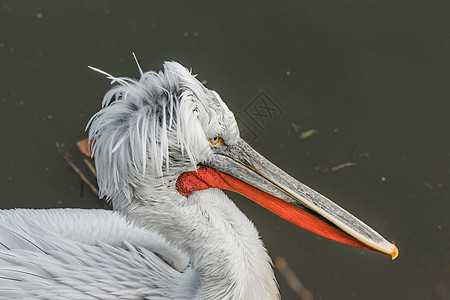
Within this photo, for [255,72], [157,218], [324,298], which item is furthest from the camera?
[255,72]

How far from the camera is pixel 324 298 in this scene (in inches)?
110

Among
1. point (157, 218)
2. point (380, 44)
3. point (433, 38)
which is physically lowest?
point (157, 218)

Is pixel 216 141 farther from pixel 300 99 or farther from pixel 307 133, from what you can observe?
pixel 300 99

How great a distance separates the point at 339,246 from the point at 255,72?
4.99ft

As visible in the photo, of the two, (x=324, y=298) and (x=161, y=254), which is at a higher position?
(x=324, y=298)

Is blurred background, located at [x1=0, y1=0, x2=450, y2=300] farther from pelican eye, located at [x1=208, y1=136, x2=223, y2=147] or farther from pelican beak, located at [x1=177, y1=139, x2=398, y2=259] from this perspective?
pelican eye, located at [x1=208, y1=136, x2=223, y2=147]

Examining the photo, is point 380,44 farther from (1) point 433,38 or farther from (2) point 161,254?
(2) point 161,254

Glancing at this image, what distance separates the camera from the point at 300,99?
3486 mm

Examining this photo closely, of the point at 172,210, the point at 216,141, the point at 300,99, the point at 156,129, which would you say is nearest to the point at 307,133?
the point at 300,99

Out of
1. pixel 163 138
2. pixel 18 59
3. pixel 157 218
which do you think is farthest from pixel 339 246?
pixel 18 59

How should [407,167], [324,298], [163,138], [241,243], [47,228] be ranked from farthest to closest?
[407,167], [324,298], [47,228], [241,243], [163,138]

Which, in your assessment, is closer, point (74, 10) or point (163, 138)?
point (163, 138)

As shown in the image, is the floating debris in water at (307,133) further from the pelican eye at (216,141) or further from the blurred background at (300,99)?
the pelican eye at (216,141)

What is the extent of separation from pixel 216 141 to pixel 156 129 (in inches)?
10.2
